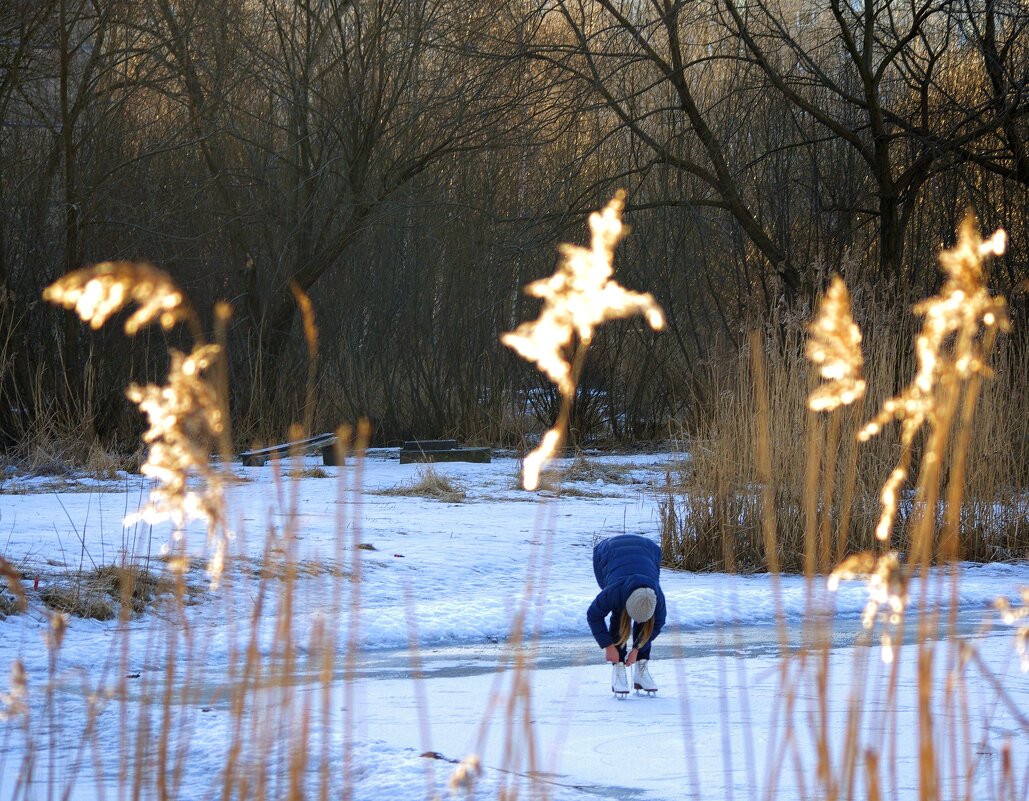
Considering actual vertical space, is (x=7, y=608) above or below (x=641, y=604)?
below

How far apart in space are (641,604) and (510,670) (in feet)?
2.73

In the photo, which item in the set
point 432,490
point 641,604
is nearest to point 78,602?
point 641,604

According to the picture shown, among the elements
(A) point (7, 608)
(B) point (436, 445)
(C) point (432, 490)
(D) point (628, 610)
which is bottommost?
(A) point (7, 608)

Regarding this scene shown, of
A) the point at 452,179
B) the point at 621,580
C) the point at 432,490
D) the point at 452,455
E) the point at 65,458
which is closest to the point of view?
the point at 621,580

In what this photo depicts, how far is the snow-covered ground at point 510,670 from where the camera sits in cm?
199

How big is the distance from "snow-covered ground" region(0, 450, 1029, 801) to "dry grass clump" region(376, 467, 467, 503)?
1001 millimetres

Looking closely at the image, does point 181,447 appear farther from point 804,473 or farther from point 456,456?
point 456,456

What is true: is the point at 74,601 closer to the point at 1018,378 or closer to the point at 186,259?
the point at 1018,378

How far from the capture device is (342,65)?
1585 centimetres

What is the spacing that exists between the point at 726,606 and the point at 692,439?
217 centimetres

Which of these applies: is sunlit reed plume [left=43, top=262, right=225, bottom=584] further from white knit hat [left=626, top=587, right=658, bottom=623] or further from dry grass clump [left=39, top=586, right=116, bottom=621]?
dry grass clump [left=39, top=586, right=116, bottom=621]

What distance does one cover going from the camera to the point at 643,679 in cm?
419

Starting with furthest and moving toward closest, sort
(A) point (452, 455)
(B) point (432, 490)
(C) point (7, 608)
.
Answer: (A) point (452, 455), (B) point (432, 490), (C) point (7, 608)

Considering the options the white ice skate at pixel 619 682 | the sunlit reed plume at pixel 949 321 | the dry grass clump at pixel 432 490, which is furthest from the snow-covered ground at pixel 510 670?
the dry grass clump at pixel 432 490
